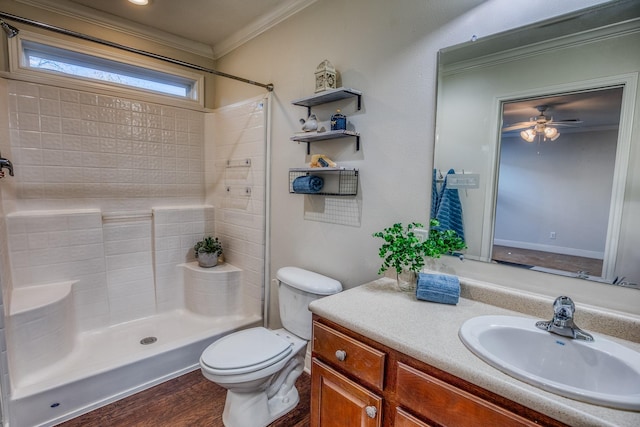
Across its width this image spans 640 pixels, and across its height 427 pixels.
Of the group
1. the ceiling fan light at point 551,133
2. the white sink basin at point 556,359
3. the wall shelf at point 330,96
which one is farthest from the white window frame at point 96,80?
the white sink basin at point 556,359

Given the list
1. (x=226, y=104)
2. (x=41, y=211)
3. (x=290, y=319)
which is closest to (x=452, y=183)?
(x=290, y=319)

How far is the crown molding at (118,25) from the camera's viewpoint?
218cm

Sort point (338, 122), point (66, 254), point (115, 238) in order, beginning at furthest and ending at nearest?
point (115, 238) → point (66, 254) → point (338, 122)

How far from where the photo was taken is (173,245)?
2779mm

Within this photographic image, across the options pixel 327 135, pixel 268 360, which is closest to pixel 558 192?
pixel 327 135

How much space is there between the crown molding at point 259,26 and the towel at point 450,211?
1479 mm

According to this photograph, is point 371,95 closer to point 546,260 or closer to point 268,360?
point 546,260

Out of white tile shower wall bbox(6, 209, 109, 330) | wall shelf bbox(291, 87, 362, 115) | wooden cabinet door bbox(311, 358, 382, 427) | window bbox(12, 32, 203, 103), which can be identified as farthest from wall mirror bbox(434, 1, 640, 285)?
white tile shower wall bbox(6, 209, 109, 330)

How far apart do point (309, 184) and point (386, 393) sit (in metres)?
1.17

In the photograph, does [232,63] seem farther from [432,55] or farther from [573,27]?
[573,27]

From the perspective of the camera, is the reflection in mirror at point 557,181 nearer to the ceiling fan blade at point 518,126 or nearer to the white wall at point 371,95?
the ceiling fan blade at point 518,126

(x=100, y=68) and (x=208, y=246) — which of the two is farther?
(x=208, y=246)

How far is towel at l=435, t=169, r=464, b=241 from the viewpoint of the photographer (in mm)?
1414

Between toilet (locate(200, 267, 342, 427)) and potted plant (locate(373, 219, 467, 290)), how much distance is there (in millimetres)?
438
